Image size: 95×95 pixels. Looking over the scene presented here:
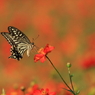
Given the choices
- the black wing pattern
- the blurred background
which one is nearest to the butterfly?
the black wing pattern

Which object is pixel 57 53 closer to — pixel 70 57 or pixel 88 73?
pixel 70 57

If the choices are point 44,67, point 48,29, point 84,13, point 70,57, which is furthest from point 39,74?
point 84,13

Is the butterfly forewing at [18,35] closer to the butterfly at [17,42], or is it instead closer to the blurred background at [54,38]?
the butterfly at [17,42]

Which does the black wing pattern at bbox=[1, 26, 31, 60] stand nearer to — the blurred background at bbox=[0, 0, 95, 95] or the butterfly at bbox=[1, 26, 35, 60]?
the butterfly at bbox=[1, 26, 35, 60]

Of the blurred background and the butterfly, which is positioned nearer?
the butterfly

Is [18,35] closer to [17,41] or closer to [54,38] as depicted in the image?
[17,41]

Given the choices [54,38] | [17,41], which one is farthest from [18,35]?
[54,38]
